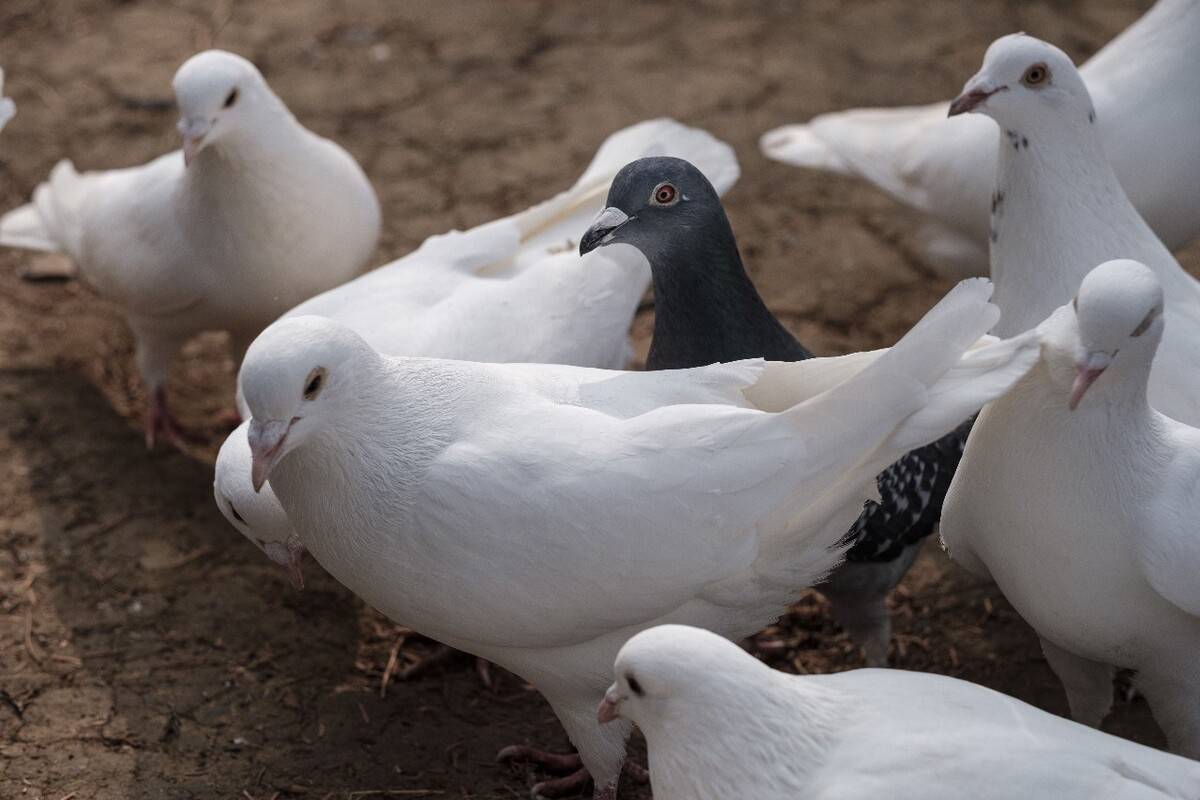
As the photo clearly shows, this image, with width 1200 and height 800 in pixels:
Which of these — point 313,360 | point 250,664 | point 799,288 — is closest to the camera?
point 313,360

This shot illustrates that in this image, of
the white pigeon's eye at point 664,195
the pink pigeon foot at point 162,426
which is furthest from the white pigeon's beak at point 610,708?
the pink pigeon foot at point 162,426

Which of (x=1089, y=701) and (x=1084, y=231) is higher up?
(x=1084, y=231)

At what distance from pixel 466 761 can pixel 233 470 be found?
931mm

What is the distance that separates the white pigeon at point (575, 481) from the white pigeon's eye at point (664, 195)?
62cm

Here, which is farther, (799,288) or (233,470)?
(799,288)

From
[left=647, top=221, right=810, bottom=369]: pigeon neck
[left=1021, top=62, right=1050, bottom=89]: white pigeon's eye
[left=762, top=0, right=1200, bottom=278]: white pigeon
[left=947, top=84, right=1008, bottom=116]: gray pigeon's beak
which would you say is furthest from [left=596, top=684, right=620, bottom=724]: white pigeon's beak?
[left=762, top=0, right=1200, bottom=278]: white pigeon

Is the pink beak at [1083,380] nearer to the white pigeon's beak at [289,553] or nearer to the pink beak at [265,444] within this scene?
the pink beak at [265,444]

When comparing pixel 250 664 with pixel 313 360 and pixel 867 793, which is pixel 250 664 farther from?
pixel 867 793

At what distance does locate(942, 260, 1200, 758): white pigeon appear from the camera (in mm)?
2730

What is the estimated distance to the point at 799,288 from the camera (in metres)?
5.30

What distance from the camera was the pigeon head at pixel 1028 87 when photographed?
3.51 meters

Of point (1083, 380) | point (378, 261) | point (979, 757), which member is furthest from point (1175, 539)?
point (378, 261)

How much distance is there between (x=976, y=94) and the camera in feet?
11.6

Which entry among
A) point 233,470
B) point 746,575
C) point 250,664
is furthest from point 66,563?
point 746,575
